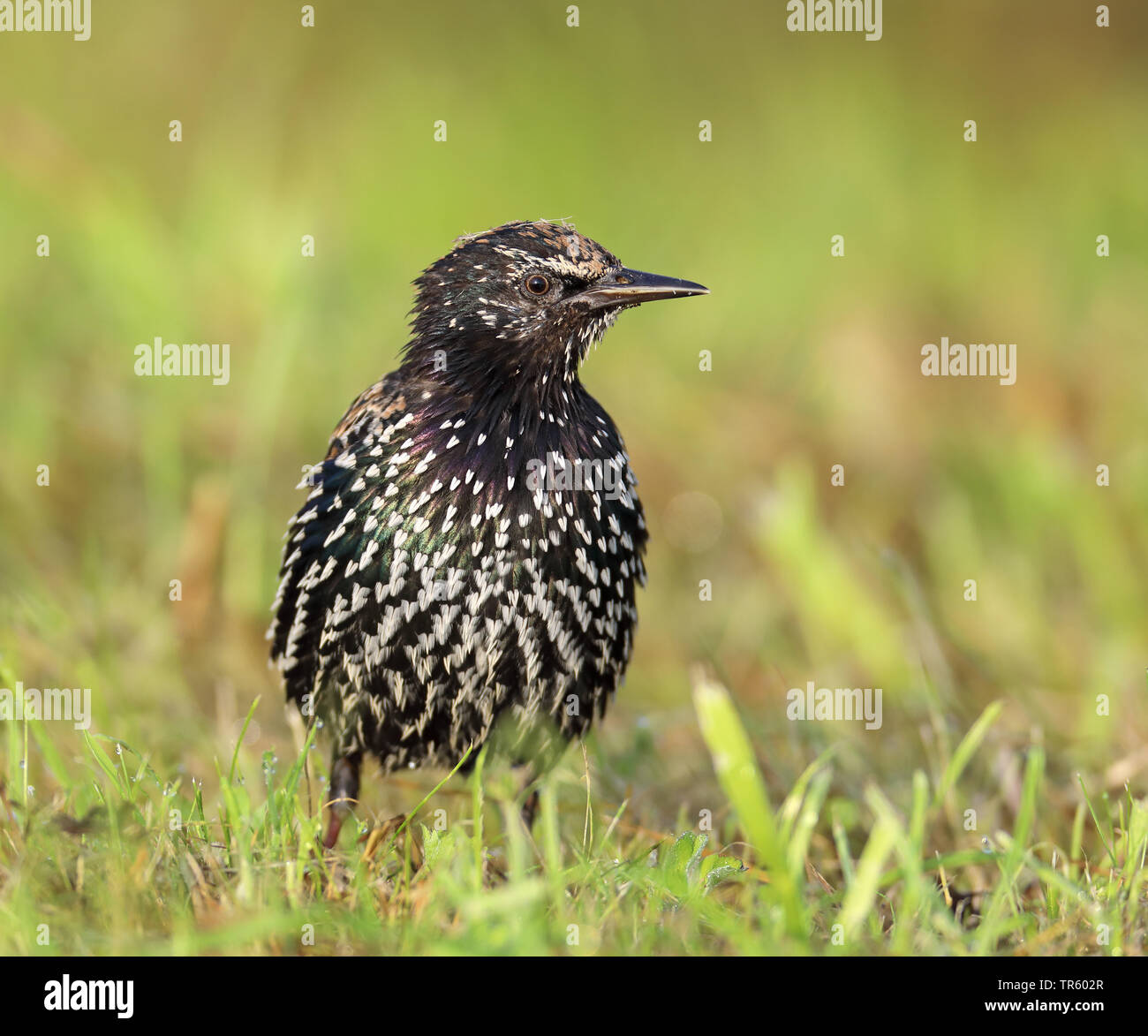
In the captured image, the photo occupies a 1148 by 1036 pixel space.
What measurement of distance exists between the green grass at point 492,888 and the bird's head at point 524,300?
1.23 metres

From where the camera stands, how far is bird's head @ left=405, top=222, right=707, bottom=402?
13.4 ft

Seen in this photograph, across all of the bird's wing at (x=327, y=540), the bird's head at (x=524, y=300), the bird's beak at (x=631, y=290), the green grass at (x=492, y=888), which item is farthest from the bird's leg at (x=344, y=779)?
the bird's beak at (x=631, y=290)

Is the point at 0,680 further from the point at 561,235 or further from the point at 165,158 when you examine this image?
the point at 165,158

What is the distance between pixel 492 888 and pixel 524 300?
1675mm

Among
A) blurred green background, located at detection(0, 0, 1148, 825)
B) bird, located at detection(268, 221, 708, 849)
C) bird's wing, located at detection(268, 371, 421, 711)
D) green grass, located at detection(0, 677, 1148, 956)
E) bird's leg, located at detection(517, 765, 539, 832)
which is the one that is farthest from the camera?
blurred green background, located at detection(0, 0, 1148, 825)

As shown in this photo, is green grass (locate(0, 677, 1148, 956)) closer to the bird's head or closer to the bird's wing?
Result: the bird's wing

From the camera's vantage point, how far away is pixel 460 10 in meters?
10.9

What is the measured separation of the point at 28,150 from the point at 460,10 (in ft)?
15.2

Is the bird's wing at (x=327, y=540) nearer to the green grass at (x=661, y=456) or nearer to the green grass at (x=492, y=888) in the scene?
the green grass at (x=661, y=456)

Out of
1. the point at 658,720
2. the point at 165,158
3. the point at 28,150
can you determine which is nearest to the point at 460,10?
the point at 165,158

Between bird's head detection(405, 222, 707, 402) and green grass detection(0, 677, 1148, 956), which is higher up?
bird's head detection(405, 222, 707, 402)

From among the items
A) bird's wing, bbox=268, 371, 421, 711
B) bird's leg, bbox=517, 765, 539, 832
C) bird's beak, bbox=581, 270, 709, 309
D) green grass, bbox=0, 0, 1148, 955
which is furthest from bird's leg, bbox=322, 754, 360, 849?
bird's beak, bbox=581, 270, 709, 309

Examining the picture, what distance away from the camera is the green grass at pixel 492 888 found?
2.85 meters

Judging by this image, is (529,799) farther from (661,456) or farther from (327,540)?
(661,456)
